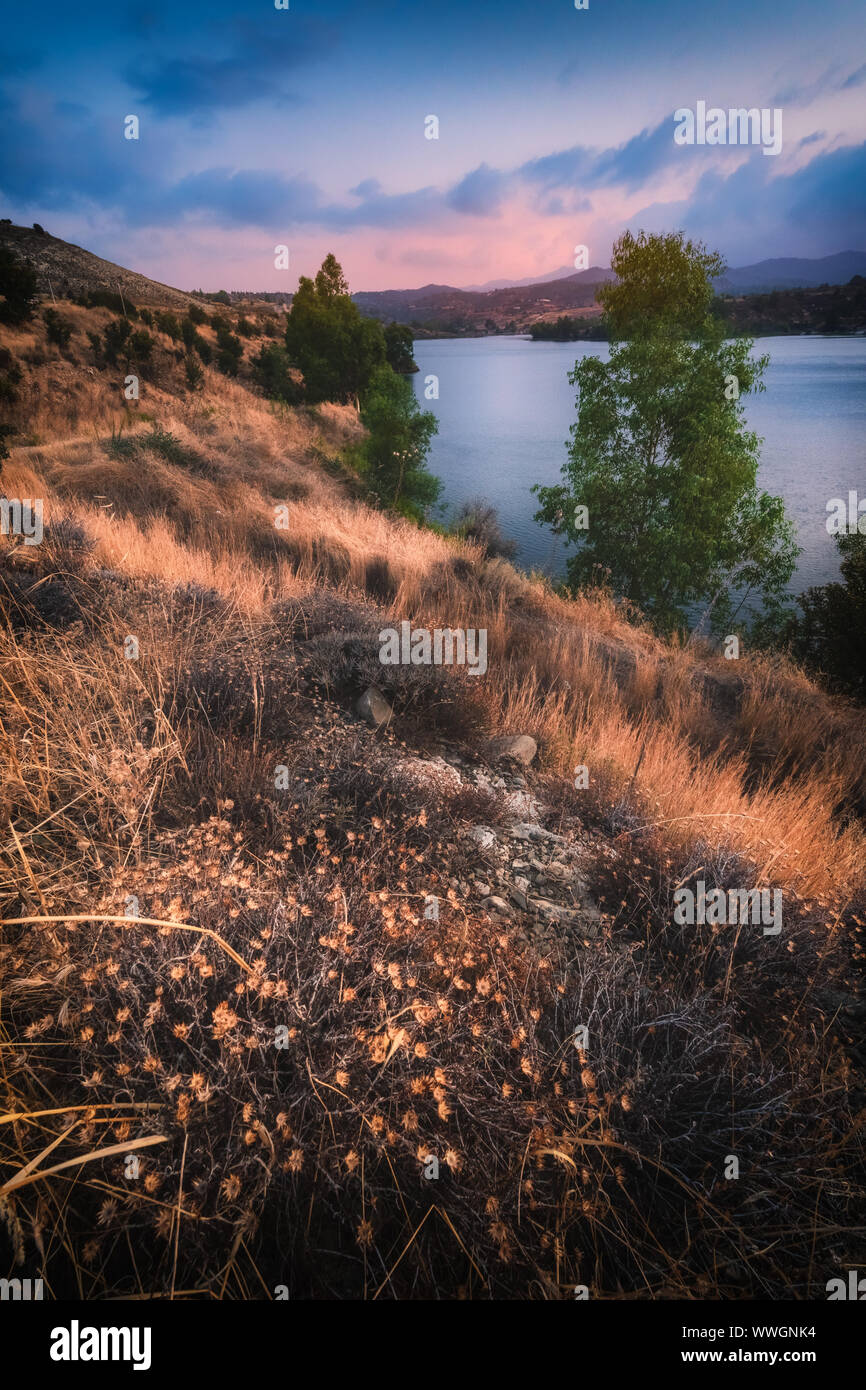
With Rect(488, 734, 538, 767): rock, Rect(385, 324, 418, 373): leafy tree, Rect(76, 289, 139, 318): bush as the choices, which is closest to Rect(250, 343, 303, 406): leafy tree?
Rect(76, 289, 139, 318): bush

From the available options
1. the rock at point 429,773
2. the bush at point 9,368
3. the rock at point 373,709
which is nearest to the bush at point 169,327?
the bush at point 9,368

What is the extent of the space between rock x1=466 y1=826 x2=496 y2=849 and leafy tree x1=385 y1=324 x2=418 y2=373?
4403cm

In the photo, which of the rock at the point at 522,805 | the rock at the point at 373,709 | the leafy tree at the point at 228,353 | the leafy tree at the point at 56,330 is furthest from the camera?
the leafy tree at the point at 228,353

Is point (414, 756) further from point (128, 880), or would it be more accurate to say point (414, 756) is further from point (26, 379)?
point (26, 379)

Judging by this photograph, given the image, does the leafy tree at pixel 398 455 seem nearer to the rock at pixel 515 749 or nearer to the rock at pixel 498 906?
the rock at pixel 515 749

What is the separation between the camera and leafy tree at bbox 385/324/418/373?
4009 cm

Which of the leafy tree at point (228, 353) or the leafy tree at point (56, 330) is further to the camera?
the leafy tree at point (228, 353)

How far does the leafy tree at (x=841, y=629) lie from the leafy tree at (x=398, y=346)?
3705 centimetres

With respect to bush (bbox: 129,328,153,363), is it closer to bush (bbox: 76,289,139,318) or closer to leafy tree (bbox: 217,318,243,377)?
bush (bbox: 76,289,139,318)

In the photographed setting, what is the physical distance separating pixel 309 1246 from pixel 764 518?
15.5 meters

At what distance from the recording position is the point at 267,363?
90.4 feet

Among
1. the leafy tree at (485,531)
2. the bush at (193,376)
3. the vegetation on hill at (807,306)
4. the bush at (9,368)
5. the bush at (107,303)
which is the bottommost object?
the leafy tree at (485,531)

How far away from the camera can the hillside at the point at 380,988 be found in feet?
4.29

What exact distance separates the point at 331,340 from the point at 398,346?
43.9ft
